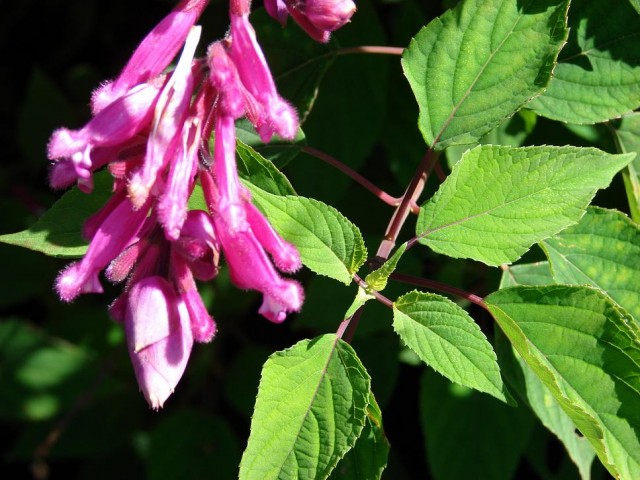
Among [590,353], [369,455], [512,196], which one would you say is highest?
[512,196]

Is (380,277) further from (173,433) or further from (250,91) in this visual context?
(173,433)

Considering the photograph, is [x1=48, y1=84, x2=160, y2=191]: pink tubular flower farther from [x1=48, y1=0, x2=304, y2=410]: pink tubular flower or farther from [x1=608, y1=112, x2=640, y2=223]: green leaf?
[x1=608, y1=112, x2=640, y2=223]: green leaf

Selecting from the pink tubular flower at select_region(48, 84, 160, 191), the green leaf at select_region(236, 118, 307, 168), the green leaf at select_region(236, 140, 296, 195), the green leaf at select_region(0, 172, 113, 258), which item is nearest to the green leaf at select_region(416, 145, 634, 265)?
the green leaf at select_region(236, 140, 296, 195)

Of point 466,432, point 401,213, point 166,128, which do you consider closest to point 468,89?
point 401,213

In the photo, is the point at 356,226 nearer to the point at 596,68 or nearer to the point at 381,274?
the point at 381,274

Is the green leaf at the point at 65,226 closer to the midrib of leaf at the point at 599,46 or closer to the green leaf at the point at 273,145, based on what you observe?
the green leaf at the point at 273,145

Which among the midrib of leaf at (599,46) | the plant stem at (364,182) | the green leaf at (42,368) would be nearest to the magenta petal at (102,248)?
the plant stem at (364,182)
